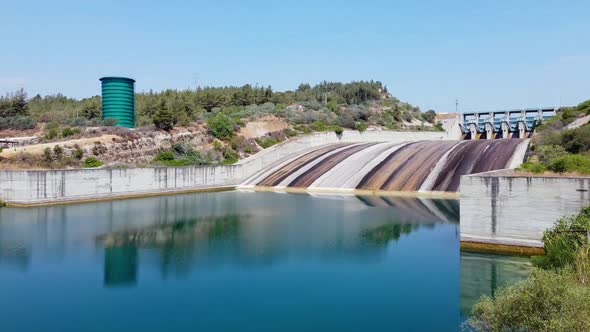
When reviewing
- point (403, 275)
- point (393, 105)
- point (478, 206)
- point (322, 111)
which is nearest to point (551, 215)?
point (478, 206)

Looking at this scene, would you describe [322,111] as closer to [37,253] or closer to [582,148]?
[582,148]

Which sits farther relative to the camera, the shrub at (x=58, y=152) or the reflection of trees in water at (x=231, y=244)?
the shrub at (x=58, y=152)

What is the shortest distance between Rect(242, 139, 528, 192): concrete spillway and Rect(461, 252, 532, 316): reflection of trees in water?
15.7 metres

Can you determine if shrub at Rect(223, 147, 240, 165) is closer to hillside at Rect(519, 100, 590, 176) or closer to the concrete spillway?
the concrete spillway

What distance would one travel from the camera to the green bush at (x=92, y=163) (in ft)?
107

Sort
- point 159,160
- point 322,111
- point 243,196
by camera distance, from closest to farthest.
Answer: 1. point 243,196
2. point 159,160
3. point 322,111

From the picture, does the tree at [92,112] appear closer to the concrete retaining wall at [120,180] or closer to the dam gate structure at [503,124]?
the concrete retaining wall at [120,180]

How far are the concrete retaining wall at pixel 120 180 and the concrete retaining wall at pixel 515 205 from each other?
22.1m

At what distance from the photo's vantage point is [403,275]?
572 inches

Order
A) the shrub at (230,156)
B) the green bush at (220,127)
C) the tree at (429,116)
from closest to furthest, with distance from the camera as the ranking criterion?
the shrub at (230,156) < the green bush at (220,127) < the tree at (429,116)

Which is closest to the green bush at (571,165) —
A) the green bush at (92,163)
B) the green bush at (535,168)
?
the green bush at (535,168)

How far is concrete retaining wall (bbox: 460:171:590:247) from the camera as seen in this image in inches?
611

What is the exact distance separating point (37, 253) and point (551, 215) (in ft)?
55.4

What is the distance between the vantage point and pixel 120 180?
31.5 meters
